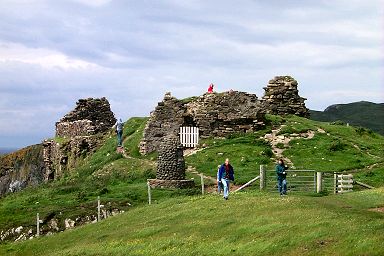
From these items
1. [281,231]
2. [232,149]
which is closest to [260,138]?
[232,149]

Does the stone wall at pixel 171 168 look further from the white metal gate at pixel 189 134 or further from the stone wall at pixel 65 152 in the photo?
the stone wall at pixel 65 152

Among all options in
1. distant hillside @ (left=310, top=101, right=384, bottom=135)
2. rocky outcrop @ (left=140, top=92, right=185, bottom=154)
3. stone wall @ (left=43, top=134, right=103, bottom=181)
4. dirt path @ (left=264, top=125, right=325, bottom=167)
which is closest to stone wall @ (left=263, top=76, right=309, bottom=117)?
dirt path @ (left=264, top=125, right=325, bottom=167)

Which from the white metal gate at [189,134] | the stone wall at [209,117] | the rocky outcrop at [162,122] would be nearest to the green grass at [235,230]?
the white metal gate at [189,134]

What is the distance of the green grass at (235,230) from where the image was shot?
24.2 m

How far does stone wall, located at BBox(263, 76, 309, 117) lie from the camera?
222ft

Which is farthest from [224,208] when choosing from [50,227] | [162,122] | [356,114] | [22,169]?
[356,114]

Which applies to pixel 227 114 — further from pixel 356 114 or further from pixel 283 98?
pixel 356 114

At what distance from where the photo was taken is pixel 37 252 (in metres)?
33.7

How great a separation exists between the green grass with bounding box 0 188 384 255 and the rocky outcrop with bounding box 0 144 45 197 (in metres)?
47.5

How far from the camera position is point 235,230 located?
28016 mm

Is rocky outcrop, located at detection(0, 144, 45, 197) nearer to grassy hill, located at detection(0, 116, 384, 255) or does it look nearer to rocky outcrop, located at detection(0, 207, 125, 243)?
grassy hill, located at detection(0, 116, 384, 255)

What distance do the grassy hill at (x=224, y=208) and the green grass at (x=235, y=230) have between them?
0.05 metres

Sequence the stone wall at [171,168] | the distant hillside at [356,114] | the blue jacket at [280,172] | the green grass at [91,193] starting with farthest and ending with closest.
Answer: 1. the distant hillside at [356,114]
2. the stone wall at [171,168]
3. the green grass at [91,193]
4. the blue jacket at [280,172]

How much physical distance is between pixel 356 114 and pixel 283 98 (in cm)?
5109
